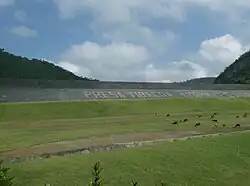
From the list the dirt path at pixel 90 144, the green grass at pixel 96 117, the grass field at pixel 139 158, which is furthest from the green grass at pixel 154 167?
the green grass at pixel 96 117

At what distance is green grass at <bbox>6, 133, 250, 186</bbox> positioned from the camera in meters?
13.4

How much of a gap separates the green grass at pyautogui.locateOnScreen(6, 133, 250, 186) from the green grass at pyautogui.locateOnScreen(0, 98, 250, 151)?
4.81 meters

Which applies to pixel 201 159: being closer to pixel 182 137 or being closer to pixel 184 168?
pixel 184 168

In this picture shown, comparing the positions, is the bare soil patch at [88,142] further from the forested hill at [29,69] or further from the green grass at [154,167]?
the forested hill at [29,69]

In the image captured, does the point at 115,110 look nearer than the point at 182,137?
No

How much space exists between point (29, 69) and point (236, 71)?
A: 157 ft

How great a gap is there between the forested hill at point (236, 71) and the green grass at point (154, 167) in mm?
76109

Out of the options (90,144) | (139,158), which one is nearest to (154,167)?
(139,158)

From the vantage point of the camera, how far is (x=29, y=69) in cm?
9212

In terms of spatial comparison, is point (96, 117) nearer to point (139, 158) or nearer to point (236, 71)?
point (139, 158)

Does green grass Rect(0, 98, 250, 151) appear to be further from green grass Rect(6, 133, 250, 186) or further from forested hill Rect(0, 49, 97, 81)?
forested hill Rect(0, 49, 97, 81)

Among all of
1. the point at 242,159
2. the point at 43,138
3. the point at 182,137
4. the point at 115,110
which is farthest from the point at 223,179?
the point at 115,110

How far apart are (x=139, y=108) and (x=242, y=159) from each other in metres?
23.0

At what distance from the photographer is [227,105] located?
43656 millimetres
